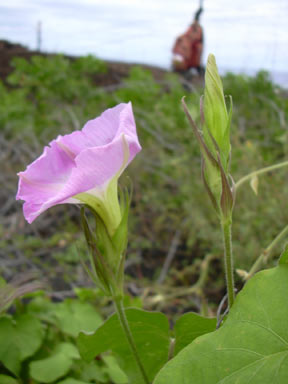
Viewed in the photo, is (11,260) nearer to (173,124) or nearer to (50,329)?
(173,124)

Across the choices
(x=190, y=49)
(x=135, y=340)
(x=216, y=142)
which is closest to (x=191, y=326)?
(x=135, y=340)

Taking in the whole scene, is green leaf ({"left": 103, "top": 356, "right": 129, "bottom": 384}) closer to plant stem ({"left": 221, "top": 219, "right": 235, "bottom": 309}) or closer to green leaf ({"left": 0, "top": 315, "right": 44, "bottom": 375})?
green leaf ({"left": 0, "top": 315, "right": 44, "bottom": 375})

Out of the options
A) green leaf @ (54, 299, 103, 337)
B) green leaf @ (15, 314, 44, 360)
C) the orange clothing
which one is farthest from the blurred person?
green leaf @ (15, 314, 44, 360)

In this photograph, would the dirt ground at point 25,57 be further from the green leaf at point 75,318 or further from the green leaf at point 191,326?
the green leaf at point 191,326

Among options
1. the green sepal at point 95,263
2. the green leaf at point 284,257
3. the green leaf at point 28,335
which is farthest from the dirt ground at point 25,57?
the green leaf at point 284,257

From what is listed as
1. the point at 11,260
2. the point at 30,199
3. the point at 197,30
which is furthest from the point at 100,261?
the point at 197,30
